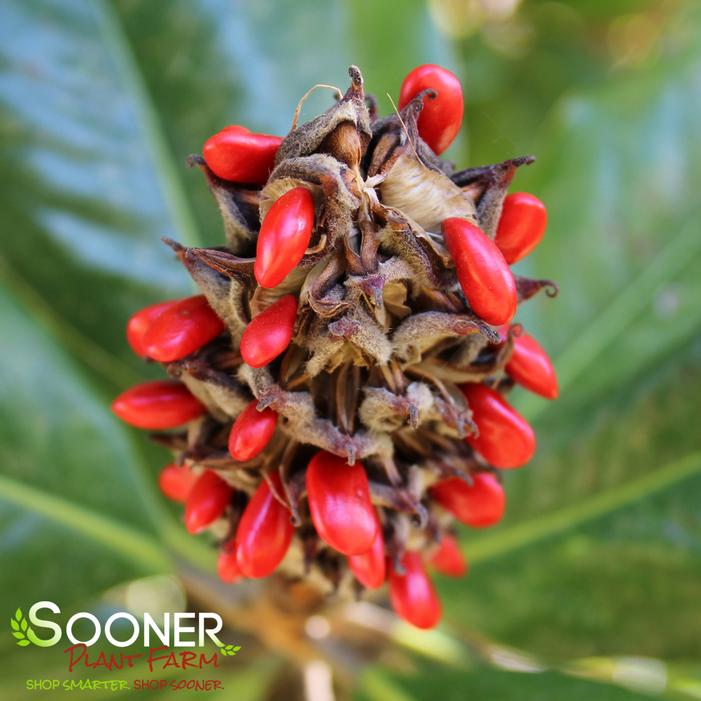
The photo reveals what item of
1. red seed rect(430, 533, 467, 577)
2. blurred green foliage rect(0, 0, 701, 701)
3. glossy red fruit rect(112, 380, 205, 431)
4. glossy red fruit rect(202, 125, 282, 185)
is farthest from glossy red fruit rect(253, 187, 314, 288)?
blurred green foliage rect(0, 0, 701, 701)

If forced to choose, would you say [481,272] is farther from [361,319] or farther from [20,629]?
[20,629]

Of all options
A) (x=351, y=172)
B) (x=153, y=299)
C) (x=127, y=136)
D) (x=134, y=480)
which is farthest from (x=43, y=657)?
(x=351, y=172)

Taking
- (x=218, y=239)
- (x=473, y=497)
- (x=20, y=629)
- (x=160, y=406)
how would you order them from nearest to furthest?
(x=160, y=406) → (x=473, y=497) → (x=20, y=629) → (x=218, y=239)

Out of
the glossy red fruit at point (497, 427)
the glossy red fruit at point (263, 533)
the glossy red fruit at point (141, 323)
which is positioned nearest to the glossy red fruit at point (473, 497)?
the glossy red fruit at point (497, 427)

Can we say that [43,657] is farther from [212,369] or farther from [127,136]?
[127,136]

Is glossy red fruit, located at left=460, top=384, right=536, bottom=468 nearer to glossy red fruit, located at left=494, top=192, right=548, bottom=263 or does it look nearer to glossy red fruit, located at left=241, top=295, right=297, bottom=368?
glossy red fruit, located at left=494, top=192, right=548, bottom=263

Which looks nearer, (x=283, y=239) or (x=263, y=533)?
(x=283, y=239)

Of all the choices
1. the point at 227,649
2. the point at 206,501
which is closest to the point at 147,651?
the point at 227,649
